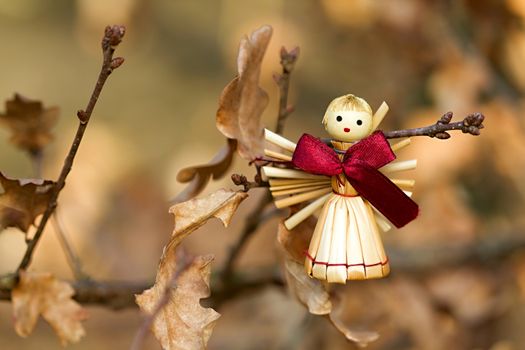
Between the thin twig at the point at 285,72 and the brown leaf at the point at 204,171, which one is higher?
the thin twig at the point at 285,72

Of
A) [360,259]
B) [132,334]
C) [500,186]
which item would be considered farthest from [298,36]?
[360,259]

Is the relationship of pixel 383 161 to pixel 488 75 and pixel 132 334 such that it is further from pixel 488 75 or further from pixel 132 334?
pixel 132 334

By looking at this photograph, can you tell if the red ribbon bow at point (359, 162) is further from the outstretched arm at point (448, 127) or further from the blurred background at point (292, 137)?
the blurred background at point (292, 137)

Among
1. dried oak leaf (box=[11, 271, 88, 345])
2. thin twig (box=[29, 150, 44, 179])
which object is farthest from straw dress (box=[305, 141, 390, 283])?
thin twig (box=[29, 150, 44, 179])

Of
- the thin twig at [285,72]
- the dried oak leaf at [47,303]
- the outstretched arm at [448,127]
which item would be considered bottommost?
the dried oak leaf at [47,303]

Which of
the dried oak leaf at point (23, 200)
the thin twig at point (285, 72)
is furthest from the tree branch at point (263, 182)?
the dried oak leaf at point (23, 200)

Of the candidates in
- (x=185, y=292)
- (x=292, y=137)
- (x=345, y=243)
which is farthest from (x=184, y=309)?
(x=292, y=137)

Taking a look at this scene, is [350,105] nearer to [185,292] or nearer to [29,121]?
[185,292]
